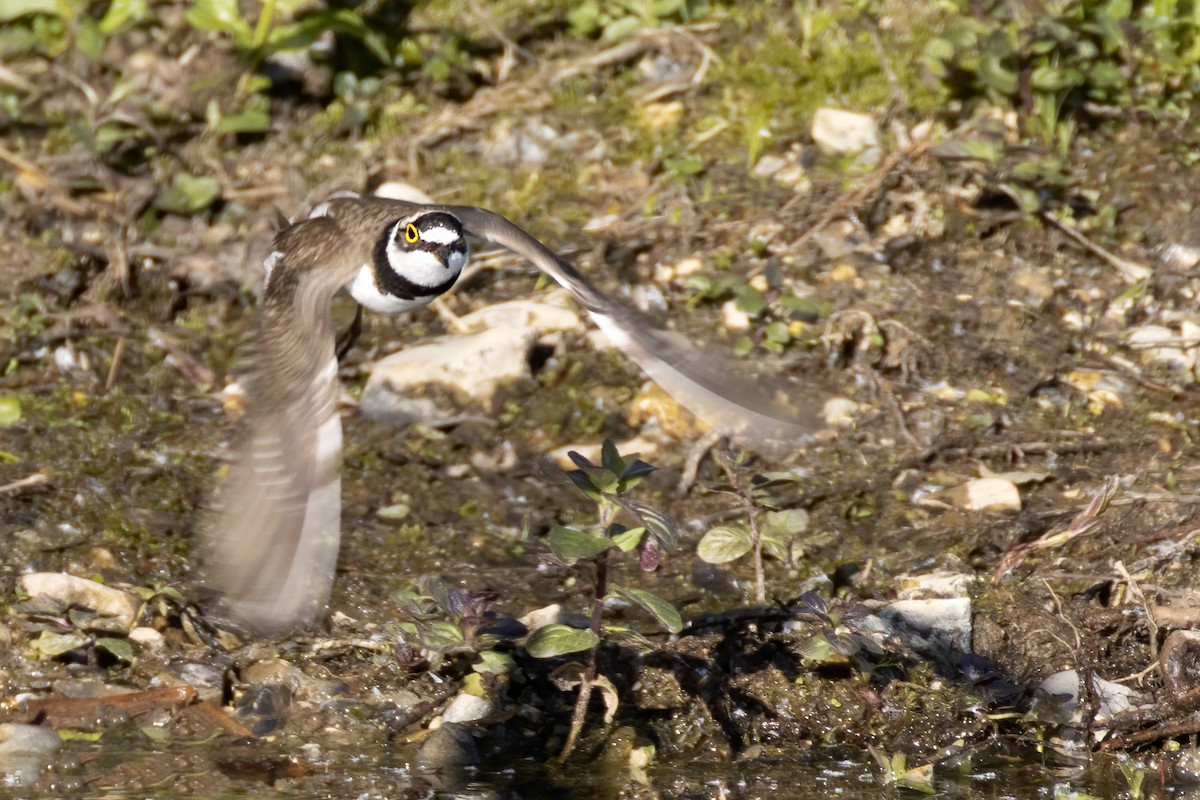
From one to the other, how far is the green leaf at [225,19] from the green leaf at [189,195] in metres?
0.85

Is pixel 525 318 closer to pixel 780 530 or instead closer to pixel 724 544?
pixel 780 530

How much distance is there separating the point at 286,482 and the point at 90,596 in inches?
44.9

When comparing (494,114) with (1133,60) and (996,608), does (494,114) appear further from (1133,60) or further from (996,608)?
(996,608)

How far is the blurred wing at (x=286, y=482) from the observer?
3.48m

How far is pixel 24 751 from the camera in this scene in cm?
389

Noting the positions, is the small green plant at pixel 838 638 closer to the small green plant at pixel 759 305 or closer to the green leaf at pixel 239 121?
the small green plant at pixel 759 305

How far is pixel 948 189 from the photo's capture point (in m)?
6.59

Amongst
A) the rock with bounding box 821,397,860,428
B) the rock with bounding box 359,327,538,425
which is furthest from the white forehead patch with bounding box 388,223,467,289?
the rock with bounding box 821,397,860,428

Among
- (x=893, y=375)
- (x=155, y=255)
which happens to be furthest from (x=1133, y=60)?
(x=155, y=255)

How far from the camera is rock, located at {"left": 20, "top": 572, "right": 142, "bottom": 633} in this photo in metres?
4.38

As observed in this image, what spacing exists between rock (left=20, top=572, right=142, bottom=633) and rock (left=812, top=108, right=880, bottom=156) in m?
3.94

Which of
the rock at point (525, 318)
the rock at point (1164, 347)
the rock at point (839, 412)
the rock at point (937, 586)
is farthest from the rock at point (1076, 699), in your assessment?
the rock at point (525, 318)

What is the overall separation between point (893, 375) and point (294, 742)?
9.39 ft

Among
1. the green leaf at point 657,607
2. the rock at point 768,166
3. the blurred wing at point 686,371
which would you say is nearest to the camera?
the green leaf at point 657,607
